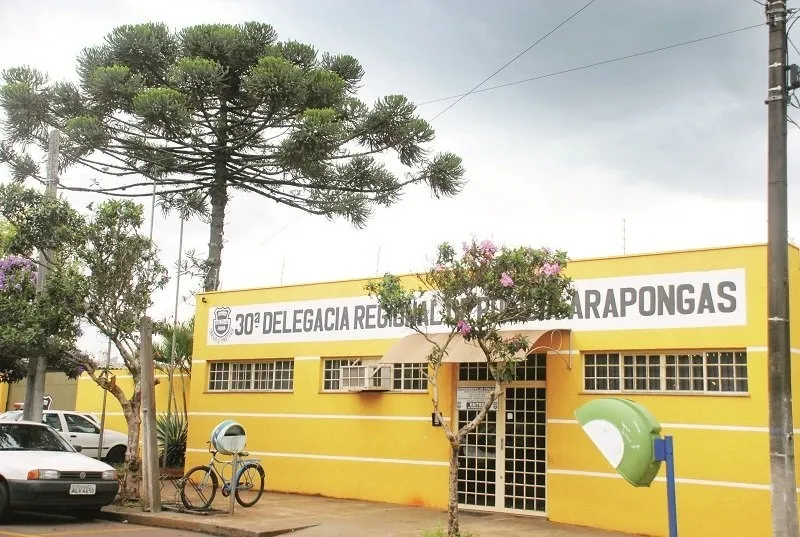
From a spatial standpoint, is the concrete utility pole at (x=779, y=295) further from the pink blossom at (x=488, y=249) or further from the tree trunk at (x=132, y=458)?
the tree trunk at (x=132, y=458)

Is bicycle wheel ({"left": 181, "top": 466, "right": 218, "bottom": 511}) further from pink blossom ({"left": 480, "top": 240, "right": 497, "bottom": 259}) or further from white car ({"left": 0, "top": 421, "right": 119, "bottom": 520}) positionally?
pink blossom ({"left": 480, "top": 240, "right": 497, "bottom": 259})

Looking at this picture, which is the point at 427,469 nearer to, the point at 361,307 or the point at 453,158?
the point at 361,307

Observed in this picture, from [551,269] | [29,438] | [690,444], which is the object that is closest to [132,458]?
[29,438]

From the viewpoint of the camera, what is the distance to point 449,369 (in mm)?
14102

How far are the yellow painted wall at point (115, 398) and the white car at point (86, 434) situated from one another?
126cm

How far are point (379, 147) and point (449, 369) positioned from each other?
27.7 feet

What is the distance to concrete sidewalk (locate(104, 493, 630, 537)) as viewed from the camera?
36.1ft

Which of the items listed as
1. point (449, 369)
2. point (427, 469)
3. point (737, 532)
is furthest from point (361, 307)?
point (737, 532)

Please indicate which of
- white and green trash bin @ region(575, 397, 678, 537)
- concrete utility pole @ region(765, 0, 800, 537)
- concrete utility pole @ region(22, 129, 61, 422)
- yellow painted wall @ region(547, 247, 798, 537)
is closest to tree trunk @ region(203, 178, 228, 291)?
concrete utility pole @ region(22, 129, 61, 422)

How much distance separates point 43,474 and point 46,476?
0.15ft

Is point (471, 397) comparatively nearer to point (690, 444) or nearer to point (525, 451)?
point (525, 451)

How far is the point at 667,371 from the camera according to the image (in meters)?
12.0

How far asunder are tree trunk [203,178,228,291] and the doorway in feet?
34.8

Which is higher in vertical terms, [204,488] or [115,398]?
[115,398]
